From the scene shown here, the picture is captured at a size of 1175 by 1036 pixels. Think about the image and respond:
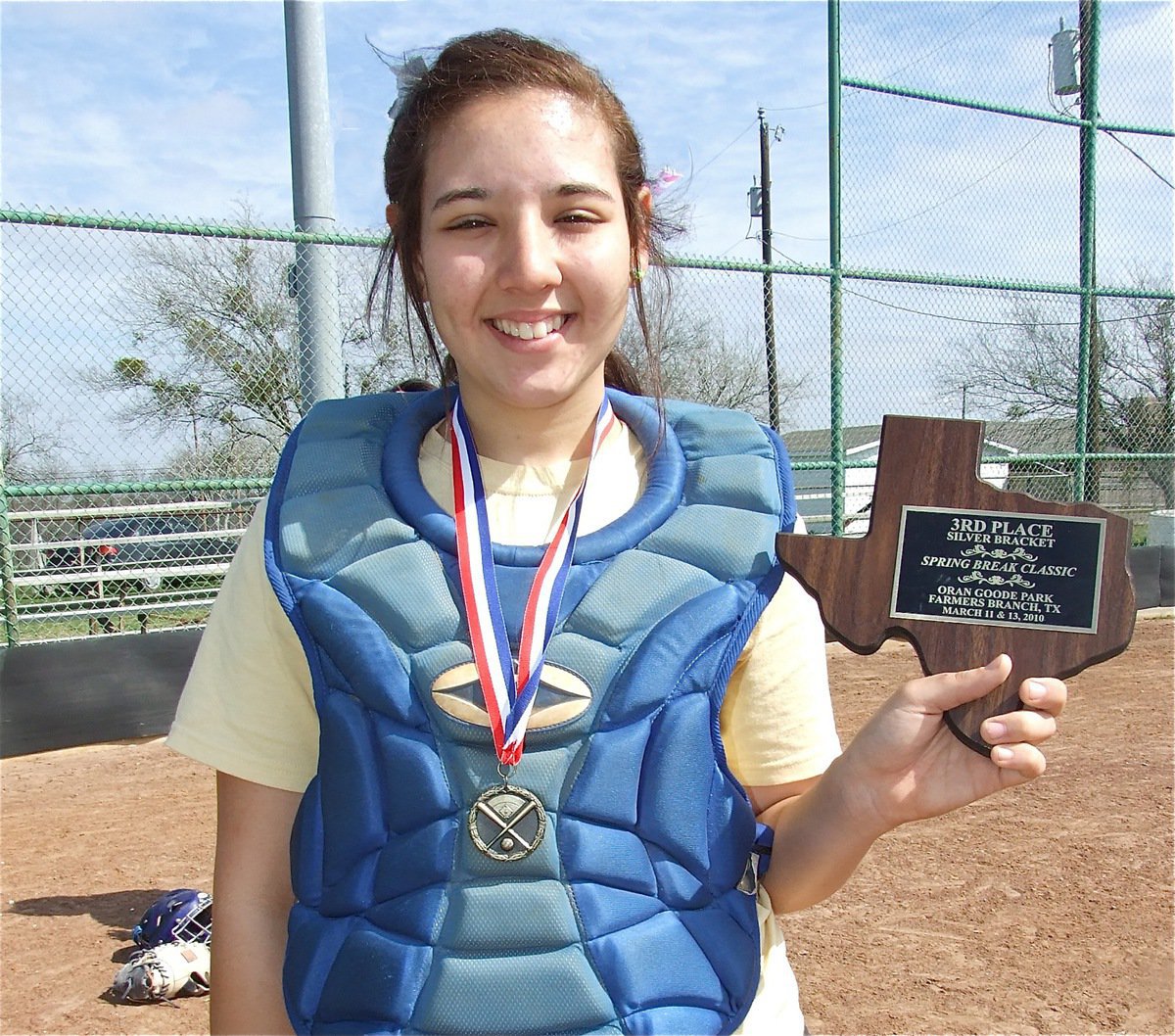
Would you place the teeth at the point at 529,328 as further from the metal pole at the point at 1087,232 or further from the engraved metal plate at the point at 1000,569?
the metal pole at the point at 1087,232

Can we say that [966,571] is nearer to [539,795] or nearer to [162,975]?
[539,795]

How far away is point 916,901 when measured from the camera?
3.64 meters

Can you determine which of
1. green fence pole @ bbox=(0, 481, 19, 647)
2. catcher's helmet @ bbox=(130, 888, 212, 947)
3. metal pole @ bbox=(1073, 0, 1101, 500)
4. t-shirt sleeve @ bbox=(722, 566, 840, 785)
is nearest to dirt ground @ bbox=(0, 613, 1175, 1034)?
catcher's helmet @ bbox=(130, 888, 212, 947)

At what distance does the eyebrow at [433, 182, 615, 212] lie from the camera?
53.9 inches

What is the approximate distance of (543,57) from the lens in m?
1.51

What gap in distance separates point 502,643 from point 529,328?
0.39m

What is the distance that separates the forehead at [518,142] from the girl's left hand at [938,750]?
2.46ft

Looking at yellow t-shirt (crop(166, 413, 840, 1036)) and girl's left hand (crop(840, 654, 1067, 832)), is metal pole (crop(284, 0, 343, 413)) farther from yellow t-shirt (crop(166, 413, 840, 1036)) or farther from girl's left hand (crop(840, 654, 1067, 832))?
girl's left hand (crop(840, 654, 1067, 832))

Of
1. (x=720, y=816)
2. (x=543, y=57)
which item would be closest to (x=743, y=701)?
(x=720, y=816)

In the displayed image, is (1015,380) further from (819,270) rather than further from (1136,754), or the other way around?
(1136,754)

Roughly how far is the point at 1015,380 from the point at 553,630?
9084 mm

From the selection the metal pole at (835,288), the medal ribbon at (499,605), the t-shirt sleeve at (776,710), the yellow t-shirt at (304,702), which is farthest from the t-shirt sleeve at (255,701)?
the metal pole at (835,288)

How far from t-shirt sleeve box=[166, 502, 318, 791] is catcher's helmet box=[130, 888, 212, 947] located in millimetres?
2115

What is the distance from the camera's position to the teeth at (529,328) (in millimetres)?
1397
